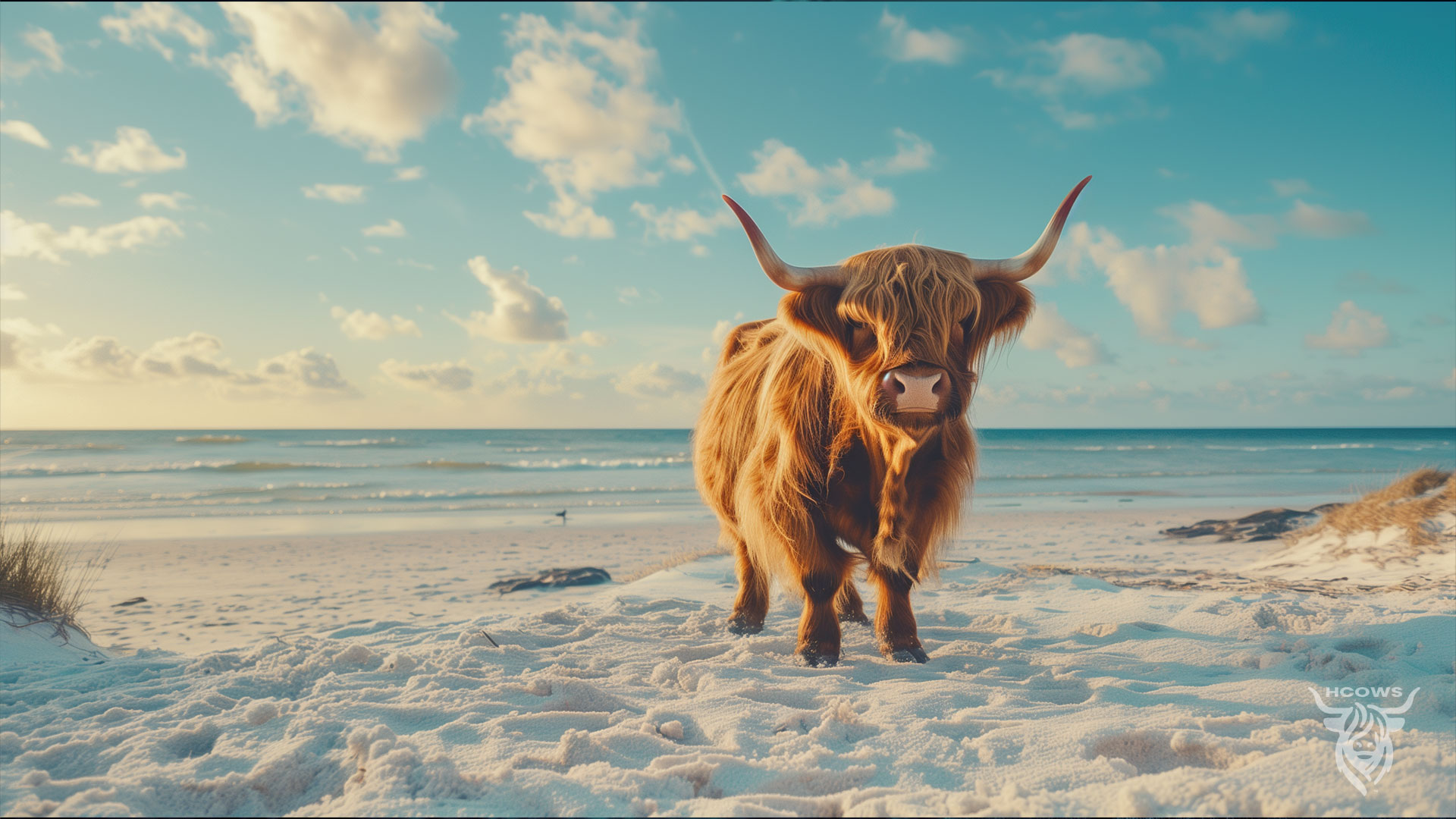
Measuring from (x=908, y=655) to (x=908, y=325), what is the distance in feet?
5.35

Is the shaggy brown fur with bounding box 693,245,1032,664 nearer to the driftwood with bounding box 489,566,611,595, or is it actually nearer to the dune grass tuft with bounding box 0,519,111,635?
the driftwood with bounding box 489,566,611,595

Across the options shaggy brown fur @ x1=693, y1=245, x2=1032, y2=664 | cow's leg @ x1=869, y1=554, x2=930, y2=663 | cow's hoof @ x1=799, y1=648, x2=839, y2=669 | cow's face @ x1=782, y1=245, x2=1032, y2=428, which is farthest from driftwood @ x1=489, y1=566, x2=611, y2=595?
cow's face @ x1=782, y1=245, x2=1032, y2=428

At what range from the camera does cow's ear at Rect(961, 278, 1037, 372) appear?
3.01 m

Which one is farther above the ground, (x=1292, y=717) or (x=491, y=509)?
(x=1292, y=717)

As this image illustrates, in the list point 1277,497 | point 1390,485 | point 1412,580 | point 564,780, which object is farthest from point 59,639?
point 1277,497

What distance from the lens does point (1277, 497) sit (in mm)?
16016

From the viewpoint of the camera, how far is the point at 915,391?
8.22ft

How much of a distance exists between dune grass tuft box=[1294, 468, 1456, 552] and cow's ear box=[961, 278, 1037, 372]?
4772mm

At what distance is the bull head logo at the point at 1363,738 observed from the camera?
1.71 metres

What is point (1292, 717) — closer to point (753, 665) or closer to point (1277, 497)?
point (753, 665)

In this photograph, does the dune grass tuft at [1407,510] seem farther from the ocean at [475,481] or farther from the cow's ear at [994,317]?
the cow's ear at [994,317]

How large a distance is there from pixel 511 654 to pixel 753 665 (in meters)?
1.15

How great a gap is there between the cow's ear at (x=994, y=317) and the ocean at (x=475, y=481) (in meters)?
1.12

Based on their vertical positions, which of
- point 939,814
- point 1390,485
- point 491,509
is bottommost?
point 491,509
